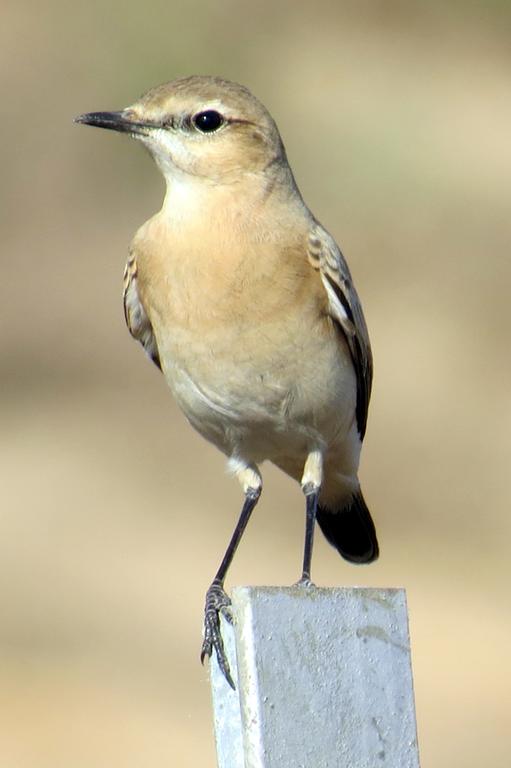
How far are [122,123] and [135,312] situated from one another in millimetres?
800

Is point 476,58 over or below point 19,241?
over

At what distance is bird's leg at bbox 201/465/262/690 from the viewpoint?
5.06 m

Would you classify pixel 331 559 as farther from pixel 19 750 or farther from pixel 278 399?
pixel 278 399

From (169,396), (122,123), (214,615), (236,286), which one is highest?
(169,396)

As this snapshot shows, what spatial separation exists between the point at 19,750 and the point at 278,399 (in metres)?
5.64

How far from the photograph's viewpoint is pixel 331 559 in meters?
13.4

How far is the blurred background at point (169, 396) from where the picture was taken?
12.7m

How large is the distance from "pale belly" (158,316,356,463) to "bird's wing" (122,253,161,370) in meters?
0.28

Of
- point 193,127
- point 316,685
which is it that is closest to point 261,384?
point 193,127

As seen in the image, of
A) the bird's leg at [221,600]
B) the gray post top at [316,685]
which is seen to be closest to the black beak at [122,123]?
the bird's leg at [221,600]

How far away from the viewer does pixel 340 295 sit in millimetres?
6934

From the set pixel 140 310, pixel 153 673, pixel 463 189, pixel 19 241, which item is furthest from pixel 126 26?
pixel 140 310

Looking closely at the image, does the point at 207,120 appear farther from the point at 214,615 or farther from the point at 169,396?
the point at 169,396

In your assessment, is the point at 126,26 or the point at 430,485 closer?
the point at 430,485
